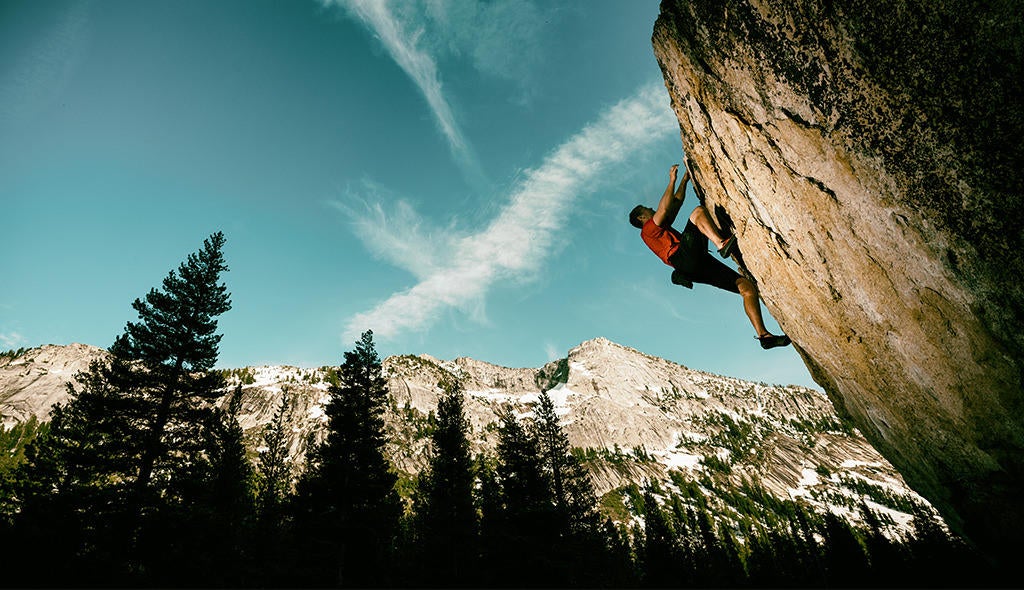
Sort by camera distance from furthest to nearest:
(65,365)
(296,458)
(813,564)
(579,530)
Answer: (65,365), (296,458), (813,564), (579,530)

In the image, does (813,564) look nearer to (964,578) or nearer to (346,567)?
(964,578)

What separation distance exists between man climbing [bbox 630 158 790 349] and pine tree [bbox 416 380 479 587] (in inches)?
877

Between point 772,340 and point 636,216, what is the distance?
9.74ft

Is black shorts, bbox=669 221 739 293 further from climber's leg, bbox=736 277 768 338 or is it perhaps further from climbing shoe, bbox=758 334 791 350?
climbing shoe, bbox=758 334 791 350

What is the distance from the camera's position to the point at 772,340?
6363 millimetres

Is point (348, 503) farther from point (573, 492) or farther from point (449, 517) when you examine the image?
point (573, 492)

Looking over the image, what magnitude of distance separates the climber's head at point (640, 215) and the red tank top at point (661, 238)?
135 millimetres

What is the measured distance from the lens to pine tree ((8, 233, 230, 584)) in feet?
45.7

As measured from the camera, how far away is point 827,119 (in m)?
3.87

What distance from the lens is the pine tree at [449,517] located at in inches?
918

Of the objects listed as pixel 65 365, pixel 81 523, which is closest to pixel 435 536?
pixel 81 523

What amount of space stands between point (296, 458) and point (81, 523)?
5509 inches

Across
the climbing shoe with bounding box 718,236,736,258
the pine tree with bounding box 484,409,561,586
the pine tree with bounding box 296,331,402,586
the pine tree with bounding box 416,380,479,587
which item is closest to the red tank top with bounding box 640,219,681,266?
the climbing shoe with bounding box 718,236,736,258

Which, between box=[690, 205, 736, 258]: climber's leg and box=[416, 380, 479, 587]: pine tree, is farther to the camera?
box=[416, 380, 479, 587]: pine tree
